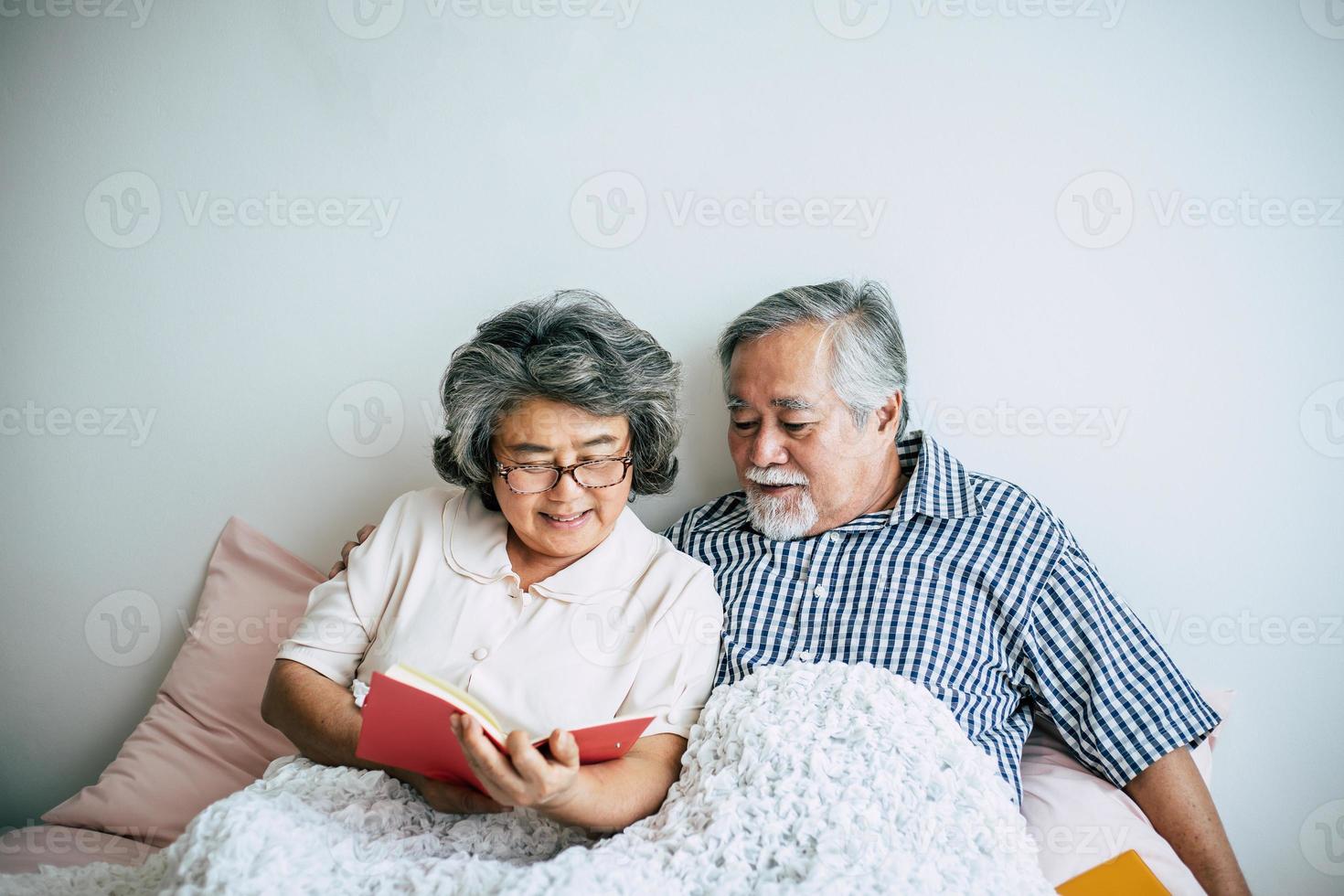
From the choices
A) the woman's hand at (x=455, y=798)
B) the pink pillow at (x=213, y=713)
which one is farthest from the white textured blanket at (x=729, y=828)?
the pink pillow at (x=213, y=713)

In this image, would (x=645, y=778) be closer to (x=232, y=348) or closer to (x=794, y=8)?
(x=232, y=348)

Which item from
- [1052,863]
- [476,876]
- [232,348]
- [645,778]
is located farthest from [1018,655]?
[232,348]

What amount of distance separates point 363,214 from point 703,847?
5.90ft

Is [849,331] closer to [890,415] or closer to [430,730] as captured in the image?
[890,415]

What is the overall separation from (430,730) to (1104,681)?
134 cm

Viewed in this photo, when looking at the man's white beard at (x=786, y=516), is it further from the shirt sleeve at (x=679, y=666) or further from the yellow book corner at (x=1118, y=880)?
the yellow book corner at (x=1118, y=880)

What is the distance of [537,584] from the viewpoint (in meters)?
1.84

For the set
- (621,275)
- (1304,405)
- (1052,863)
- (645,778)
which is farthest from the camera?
(621,275)

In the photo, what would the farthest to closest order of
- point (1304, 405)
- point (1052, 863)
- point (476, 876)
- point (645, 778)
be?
point (1304, 405)
point (1052, 863)
point (645, 778)
point (476, 876)

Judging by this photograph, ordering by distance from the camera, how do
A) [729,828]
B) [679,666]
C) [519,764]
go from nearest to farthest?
[519,764]
[729,828]
[679,666]

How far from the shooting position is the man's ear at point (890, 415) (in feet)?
6.88

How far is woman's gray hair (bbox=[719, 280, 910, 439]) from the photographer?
2.01 meters

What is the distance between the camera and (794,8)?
2.28 meters

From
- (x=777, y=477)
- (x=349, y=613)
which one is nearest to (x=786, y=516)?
(x=777, y=477)
